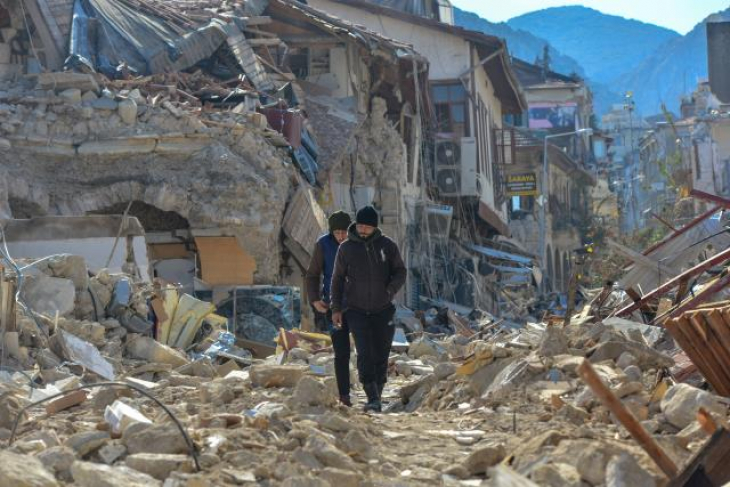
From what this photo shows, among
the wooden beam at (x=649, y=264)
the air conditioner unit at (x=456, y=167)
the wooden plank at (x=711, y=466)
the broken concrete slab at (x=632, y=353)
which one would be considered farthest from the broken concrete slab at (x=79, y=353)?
the air conditioner unit at (x=456, y=167)

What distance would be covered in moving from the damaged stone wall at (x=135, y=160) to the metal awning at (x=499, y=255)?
48.7 feet

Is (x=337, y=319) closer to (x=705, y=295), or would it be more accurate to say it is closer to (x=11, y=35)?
(x=705, y=295)

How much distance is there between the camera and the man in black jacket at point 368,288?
9039 mm

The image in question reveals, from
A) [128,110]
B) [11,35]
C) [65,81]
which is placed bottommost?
[128,110]

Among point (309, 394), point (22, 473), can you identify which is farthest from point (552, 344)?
point (22, 473)

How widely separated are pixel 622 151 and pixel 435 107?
6449 cm

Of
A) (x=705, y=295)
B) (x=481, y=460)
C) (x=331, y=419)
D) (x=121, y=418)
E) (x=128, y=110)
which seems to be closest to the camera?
(x=481, y=460)

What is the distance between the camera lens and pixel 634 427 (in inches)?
209

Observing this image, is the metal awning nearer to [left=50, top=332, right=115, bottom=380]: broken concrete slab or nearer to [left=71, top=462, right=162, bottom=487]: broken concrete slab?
[left=50, top=332, right=115, bottom=380]: broken concrete slab

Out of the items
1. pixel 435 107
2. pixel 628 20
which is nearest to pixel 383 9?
pixel 435 107

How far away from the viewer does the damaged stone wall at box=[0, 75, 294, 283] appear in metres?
17.5

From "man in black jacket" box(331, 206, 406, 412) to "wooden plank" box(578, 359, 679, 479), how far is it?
369 centimetres

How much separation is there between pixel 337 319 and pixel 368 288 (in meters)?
0.33

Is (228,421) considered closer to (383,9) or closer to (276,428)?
(276,428)
